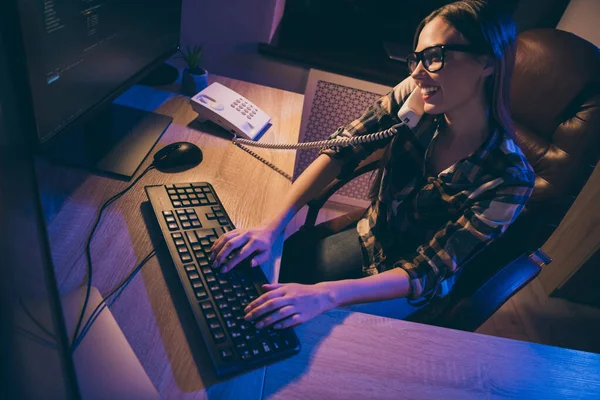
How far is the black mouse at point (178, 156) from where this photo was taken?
3.35ft

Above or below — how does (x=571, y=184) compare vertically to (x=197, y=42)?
above

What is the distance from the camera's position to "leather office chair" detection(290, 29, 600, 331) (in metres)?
0.97

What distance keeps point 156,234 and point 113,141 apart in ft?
1.14

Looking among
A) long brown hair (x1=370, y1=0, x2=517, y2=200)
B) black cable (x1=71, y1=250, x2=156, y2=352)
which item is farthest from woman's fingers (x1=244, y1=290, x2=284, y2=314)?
long brown hair (x1=370, y1=0, x2=517, y2=200)

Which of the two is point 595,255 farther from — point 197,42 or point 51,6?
point 51,6

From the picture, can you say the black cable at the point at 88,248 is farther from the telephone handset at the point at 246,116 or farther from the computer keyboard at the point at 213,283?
the telephone handset at the point at 246,116

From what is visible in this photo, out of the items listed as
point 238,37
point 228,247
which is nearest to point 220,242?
point 228,247

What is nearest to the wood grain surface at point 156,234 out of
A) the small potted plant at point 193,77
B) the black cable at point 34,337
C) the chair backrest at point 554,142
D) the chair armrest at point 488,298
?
the small potted plant at point 193,77

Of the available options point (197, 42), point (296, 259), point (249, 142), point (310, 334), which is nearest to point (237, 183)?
point (249, 142)

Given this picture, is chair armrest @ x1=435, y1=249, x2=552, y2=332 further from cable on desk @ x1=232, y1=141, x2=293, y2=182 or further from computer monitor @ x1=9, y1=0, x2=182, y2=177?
computer monitor @ x1=9, y1=0, x2=182, y2=177

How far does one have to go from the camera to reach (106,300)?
679 millimetres

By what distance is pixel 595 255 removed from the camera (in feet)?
6.44

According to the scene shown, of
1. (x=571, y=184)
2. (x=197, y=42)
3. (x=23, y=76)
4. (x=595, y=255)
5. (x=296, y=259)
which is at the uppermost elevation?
(x=23, y=76)

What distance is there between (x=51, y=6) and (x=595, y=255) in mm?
2263
